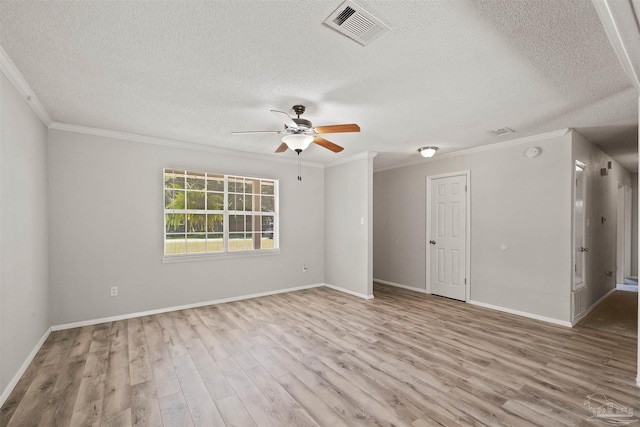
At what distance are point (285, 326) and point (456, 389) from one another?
81.2 inches

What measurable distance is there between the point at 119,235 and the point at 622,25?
5.14 metres

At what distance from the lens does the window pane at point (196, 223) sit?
4.50 m

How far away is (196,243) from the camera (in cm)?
457

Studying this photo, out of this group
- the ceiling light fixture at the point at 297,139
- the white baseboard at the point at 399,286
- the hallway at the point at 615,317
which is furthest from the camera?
the white baseboard at the point at 399,286

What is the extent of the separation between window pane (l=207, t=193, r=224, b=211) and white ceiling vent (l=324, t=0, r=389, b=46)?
3.54m

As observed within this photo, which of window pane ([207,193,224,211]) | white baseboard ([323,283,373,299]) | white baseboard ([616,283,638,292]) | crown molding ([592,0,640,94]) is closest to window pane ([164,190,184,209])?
window pane ([207,193,224,211])

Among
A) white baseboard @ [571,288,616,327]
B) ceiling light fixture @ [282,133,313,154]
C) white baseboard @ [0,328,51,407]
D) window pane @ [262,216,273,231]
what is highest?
ceiling light fixture @ [282,133,313,154]

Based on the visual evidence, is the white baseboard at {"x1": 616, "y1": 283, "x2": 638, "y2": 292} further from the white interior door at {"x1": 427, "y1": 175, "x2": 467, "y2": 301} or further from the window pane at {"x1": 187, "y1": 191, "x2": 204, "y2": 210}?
the window pane at {"x1": 187, "y1": 191, "x2": 204, "y2": 210}

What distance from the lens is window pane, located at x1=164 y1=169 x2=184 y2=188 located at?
14.4ft

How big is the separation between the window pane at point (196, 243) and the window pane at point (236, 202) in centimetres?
67

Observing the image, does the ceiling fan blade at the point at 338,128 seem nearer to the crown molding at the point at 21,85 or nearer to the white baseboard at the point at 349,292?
the crown molding at the point at 21,85

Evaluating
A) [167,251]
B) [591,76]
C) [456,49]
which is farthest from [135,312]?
[591,76]

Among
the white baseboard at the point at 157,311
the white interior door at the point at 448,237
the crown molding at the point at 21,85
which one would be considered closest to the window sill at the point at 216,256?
the white baseboard at the point at 157,311

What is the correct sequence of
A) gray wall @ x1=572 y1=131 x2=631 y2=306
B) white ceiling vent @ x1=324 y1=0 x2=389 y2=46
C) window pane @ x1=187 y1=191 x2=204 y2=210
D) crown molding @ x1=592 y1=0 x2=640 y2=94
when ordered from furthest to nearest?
window pane @ x1=187 y1=191 x2=204 y2=210
gray wall @ x1=572 y1=131 x2=631 y2=306
white ceiling vent @ x1=324 y1=0 x2=389 y2=46
crown molding @ x1=592 y1=0 x2=640 y2=94
